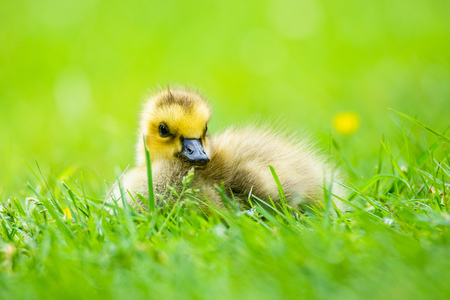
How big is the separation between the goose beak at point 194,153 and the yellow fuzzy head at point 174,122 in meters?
0.03

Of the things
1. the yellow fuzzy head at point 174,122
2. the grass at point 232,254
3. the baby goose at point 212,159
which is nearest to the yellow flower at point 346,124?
the baby goose at point 212,159

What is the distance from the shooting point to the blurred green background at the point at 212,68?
4.69 meters

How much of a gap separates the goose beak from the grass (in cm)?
21

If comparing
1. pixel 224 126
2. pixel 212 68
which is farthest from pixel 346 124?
pixel 212 68

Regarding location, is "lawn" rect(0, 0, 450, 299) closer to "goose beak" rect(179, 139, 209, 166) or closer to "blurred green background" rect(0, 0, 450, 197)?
"blurred green background" rect(0, 0, 450, 197)

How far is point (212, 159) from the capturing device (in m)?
2.88

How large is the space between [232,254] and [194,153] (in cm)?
79

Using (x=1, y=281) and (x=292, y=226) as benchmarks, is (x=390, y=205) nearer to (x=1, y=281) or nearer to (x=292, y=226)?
(x=292, y=226)

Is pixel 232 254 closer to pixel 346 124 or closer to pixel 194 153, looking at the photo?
pixel 194 153

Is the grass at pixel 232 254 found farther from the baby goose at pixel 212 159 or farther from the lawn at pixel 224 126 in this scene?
the baby goose at pixel 212 159

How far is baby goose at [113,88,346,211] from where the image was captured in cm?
272

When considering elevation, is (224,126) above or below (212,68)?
above

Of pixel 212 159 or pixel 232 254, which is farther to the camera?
pixel 212 159

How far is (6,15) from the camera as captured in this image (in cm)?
869
